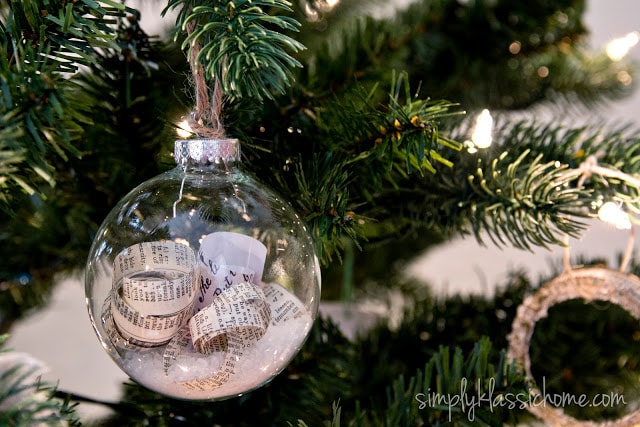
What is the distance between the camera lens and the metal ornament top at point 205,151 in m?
0.31

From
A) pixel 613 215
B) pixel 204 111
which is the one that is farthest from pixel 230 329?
pixel 613 215

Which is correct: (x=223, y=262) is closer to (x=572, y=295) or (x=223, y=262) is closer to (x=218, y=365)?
(x=218, y=365)

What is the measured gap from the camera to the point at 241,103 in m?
0.35

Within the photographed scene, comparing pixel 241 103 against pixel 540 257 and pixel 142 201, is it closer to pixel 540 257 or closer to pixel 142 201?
pixel 142 201

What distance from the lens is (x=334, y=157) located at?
1.21 feet

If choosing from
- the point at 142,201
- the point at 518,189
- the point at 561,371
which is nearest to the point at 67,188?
the point at 142,201

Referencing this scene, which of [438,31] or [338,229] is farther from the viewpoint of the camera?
[438,31]

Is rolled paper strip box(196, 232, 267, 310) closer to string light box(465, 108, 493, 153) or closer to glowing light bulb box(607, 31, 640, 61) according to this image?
string light box(465, 108, 493, 153)

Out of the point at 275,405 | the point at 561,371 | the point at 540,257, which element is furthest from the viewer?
the point at 540,257

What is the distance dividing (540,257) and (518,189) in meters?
0.93

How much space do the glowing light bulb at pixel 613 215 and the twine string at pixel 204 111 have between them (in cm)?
23

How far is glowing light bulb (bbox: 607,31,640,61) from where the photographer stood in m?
0.62

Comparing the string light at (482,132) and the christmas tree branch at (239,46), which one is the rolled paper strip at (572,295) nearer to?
the string light at (482,132)

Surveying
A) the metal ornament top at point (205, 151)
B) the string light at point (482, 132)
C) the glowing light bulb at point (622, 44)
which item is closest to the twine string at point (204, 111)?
the metal ornament top at point (205, 151)
